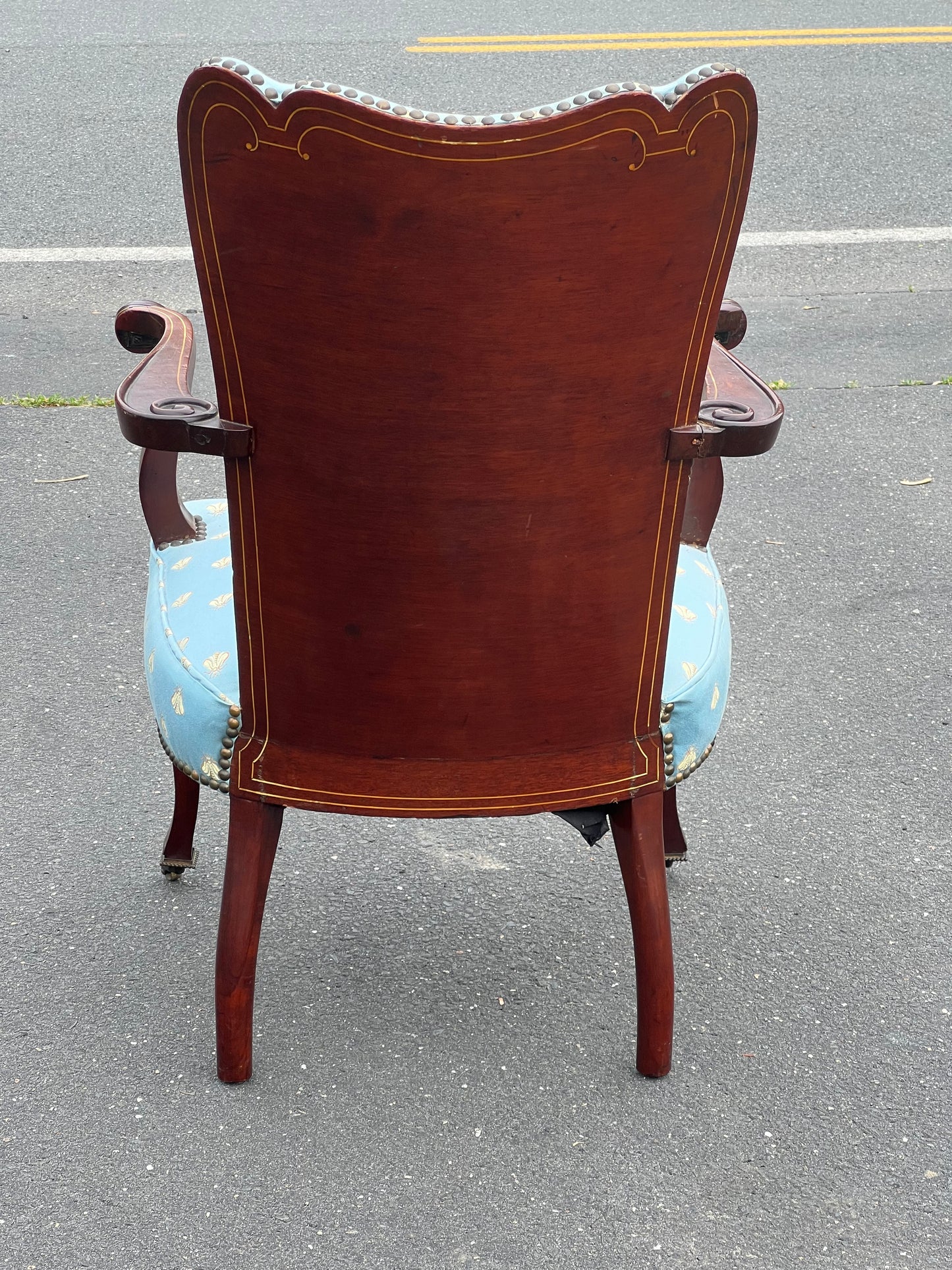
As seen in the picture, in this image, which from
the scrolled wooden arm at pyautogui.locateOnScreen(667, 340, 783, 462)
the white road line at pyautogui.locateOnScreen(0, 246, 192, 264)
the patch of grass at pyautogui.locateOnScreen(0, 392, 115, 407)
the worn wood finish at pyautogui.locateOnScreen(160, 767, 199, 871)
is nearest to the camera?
the scrolled wooden arm at pyautogui.locateOnScreen(667, 340, 783, 462)

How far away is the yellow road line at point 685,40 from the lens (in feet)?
23.2

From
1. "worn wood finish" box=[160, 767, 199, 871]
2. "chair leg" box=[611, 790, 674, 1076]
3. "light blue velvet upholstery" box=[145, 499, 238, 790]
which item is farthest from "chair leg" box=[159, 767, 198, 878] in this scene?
"chair leg" box=[611, 790, 674, 1076]

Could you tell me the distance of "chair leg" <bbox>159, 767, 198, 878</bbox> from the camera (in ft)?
7.02

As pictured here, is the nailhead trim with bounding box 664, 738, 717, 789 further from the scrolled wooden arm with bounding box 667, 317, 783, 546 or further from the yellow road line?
the yellow road line

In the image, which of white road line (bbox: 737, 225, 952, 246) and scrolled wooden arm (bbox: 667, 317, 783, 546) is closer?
scrolled wooden arm (bbox: 667, 317, 783, 546)

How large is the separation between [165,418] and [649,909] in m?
0.92

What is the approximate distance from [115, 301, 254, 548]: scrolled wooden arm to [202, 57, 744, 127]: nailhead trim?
0.37 m

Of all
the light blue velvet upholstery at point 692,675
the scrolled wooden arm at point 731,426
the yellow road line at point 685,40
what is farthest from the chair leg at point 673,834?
the yellow road line at point 685,40

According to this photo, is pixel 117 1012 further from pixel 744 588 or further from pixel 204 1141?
pixel 744 588

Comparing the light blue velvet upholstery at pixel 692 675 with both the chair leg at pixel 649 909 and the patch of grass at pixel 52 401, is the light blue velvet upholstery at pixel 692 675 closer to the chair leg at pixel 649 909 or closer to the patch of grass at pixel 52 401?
the chair leg at pixel 649 909

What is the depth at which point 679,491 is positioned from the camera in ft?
4.98

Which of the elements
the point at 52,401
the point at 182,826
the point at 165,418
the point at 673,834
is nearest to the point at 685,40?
the point at 52,401

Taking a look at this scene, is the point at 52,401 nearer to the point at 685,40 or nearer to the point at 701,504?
the point at 701,504

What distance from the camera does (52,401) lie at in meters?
3.86
